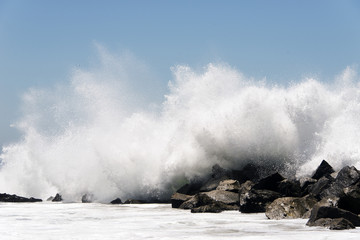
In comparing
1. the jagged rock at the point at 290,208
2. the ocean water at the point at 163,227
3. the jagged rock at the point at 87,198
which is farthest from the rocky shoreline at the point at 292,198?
the jagged rock at the point at 87,198

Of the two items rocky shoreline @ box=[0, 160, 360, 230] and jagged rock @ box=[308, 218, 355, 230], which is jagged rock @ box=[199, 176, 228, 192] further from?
jagged rock @ box=[308, 218, 355, 230]

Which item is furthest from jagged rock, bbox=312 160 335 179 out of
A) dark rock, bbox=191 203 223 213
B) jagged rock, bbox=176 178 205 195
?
dark rock, bbox=191 203 223 213

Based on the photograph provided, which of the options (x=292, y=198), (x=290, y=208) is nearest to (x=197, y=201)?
(x=292, y=198)

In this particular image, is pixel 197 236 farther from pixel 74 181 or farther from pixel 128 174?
pixel 74 181

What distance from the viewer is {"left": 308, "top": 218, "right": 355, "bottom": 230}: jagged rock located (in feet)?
29.5

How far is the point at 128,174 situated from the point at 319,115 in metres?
8.84

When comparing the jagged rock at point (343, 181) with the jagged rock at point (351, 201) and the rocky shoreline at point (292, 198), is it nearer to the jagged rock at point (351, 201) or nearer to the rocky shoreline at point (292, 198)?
the rocky shoreline at point (292, 198)

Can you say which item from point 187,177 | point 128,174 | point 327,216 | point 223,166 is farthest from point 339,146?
point 327,216

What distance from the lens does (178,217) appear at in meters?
12.3

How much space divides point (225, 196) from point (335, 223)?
6.10 meters

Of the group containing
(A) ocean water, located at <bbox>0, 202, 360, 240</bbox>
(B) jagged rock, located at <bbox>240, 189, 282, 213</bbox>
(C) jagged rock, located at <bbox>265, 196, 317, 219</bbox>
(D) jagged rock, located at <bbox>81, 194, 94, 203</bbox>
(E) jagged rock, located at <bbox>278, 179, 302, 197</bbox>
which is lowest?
(A) ocean water, located at <bbox>0, 202, 360, 240</bbox>

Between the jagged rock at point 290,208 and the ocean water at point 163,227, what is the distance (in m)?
0.29

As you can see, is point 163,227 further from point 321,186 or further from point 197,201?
point 321,186

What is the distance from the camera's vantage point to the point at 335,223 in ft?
29.8
